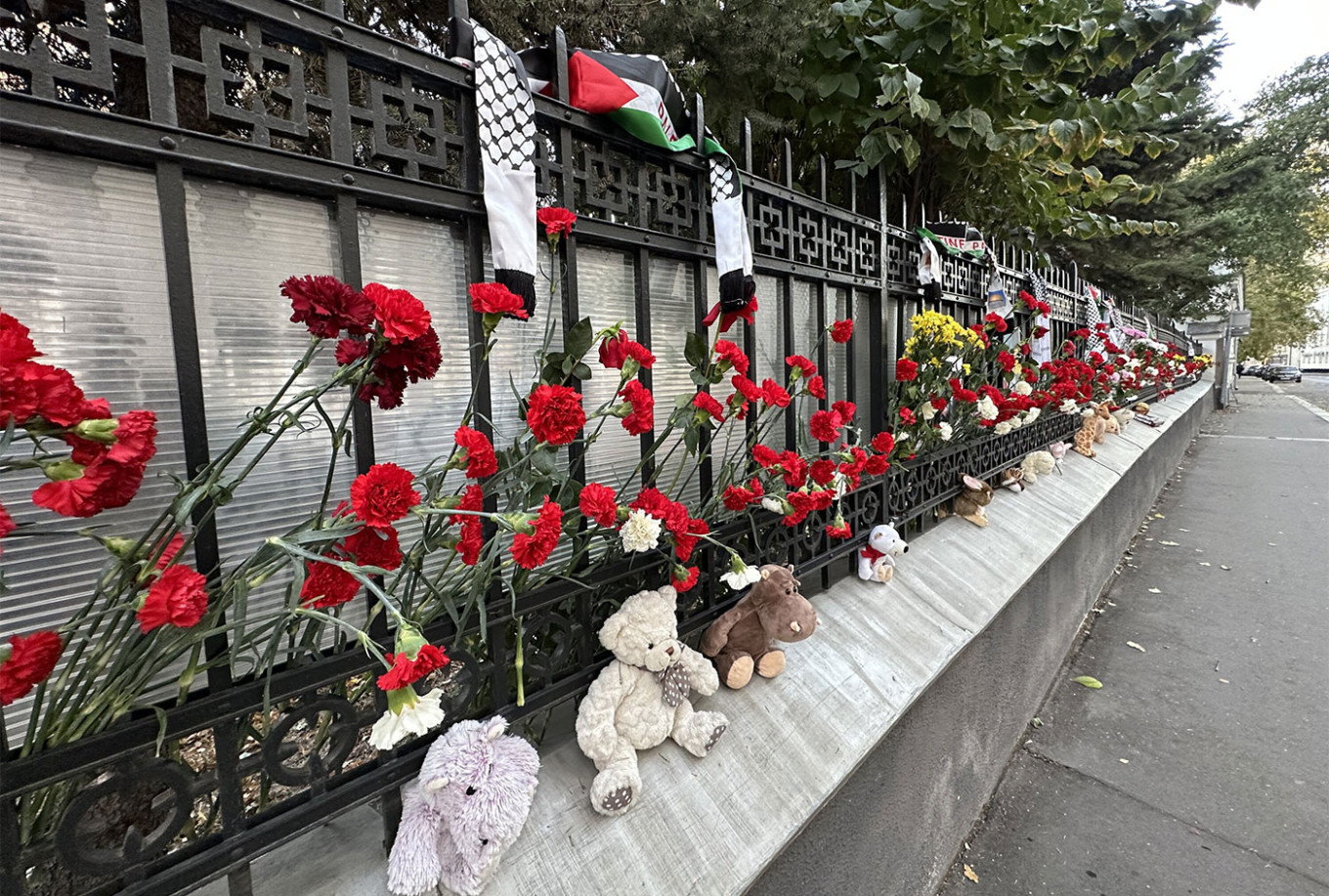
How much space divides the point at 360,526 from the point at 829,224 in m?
2.29

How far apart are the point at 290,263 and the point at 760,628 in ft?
5.06

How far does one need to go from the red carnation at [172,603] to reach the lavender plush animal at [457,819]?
1.79 feet

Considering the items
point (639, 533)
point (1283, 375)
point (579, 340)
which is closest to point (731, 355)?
point (579, 340)

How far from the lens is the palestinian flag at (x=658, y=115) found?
5.23 feet

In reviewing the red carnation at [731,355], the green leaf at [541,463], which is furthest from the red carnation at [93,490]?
the red carnation at [731,355]

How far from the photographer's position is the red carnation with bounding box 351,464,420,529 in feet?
2.91

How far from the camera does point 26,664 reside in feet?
2.55

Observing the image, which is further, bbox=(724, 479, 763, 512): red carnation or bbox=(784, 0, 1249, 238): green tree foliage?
bbox=(784, 0, 1249, 238): green tree foliage

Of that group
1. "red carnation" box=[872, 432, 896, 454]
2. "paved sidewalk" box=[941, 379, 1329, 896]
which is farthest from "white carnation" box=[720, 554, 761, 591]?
"paved sidewalk" box=[941, 379, 1329, 896]

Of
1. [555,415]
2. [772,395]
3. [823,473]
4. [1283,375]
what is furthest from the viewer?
[1283,375]

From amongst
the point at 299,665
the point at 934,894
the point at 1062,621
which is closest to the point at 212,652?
the point at 299,665

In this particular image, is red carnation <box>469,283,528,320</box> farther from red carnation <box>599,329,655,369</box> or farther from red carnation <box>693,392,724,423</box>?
red carnation <box>693,392,724,423</box>

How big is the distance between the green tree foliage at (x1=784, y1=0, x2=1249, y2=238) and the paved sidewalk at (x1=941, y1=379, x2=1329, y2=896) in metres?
2.96

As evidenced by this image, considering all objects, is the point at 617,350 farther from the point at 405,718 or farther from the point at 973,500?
the point at 973,500
